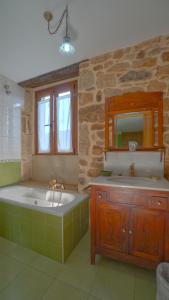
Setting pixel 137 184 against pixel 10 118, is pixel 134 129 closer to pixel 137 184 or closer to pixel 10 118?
pixel 137 184

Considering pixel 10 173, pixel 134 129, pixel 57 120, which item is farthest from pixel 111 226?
pixel 10 173

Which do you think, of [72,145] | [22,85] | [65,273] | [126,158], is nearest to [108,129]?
[126,158]

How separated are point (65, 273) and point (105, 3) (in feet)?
8.38

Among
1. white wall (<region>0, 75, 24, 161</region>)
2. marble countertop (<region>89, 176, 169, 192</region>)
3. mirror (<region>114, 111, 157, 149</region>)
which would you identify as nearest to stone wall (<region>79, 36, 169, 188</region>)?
mirror (<region>114, 111, 157, 149</region>)

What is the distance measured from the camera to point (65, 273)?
4.44 ft

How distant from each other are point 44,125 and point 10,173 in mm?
1130

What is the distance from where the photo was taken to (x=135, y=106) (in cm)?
181

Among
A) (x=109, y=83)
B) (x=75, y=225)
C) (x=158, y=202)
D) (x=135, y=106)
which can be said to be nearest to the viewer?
(x=158, y=202)

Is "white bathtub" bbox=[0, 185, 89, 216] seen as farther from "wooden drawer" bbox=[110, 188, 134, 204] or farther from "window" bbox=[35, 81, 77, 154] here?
"window" bbox=[35, 81, 77, 154]

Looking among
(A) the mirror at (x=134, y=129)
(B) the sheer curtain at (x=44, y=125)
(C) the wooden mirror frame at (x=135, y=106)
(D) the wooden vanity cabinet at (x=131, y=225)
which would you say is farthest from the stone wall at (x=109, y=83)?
(B) the sheer curtain at (x=44, y=125)

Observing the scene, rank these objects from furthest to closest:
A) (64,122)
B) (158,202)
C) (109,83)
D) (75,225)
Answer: (64,122)
(109,83)
(75,225)
(158,202)

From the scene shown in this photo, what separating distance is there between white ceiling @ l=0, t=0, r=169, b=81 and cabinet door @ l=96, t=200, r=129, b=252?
1.86 metres

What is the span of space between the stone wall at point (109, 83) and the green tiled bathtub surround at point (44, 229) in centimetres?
63

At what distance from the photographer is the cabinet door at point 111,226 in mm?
1344
